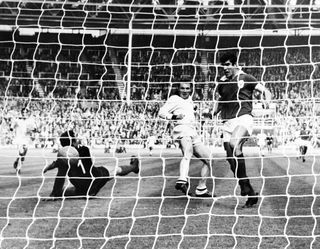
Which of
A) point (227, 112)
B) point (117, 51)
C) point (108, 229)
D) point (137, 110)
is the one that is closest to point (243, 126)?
point (227, 112)

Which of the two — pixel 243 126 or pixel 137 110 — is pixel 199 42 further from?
pixel 243 126

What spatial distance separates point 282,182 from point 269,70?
16935 mm

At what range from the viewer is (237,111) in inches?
252

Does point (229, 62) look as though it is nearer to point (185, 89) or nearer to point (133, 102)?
point (185, 89)

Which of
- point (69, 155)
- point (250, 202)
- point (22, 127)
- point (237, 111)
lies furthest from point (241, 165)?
point (22, 127)

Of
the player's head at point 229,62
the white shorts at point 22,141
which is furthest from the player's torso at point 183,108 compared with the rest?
the white shorts at point 22,141

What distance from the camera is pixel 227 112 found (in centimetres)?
644

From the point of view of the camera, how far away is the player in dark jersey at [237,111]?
604 centimetres

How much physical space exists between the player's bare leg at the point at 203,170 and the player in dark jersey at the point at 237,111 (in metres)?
0.45

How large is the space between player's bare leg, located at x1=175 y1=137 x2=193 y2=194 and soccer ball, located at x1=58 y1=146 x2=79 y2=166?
123 centimetres

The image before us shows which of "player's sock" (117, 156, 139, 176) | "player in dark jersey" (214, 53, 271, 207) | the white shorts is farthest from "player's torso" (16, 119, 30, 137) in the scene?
"player in dark jersey" (214, 53, 271, 207)

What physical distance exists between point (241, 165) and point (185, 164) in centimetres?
77

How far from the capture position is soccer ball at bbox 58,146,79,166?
655cm

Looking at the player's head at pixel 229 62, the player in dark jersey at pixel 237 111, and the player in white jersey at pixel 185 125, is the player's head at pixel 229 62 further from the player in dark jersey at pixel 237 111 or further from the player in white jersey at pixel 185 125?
the player in white jersey at pixel 185 125
